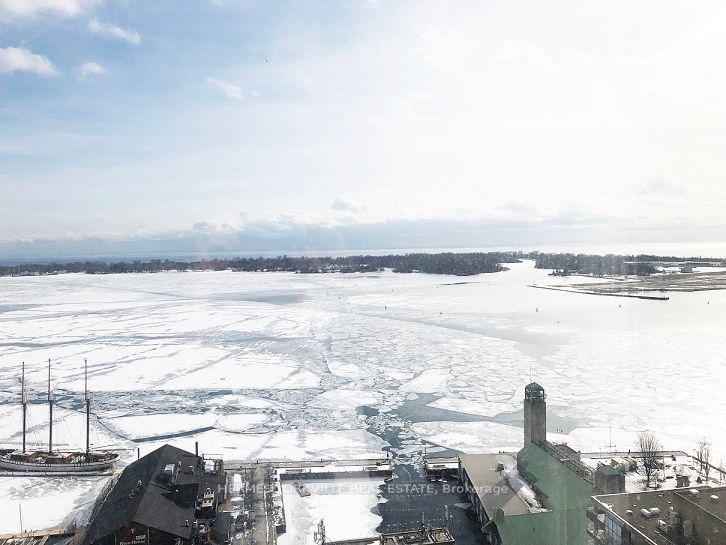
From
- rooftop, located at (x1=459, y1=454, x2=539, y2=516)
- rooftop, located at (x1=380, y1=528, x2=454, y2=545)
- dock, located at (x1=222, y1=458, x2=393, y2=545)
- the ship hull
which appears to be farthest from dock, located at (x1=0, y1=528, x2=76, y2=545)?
rooftop, located at (x1=459, y1=454, x2=539, y2=516)

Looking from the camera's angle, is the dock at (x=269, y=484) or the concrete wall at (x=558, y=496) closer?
the concrete wall at (x=558, y=496)

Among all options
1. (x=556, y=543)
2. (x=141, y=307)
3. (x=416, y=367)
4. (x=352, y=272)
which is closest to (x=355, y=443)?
(x=556, y=543)

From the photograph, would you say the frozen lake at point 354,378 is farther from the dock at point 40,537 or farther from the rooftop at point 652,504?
the rooftop at point 652,504

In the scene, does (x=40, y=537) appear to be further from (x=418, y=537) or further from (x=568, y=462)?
(x=568, y=462)

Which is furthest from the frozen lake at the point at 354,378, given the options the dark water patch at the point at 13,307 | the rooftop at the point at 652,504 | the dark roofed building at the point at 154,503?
the rooftop at the point at 652,504

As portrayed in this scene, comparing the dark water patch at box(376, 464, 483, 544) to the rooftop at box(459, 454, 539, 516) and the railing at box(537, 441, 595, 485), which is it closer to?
the rooftop at box(459, 454, 539, 516)

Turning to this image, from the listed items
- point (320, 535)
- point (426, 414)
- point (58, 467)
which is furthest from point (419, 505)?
point (58, 467)

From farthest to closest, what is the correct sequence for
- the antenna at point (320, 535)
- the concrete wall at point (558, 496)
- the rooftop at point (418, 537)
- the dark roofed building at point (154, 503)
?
the antenna at point (320, 535), the rooftop at point (418, 537), the dark roofed building at point (154, 503), the concrete wall at point (558, 496)
